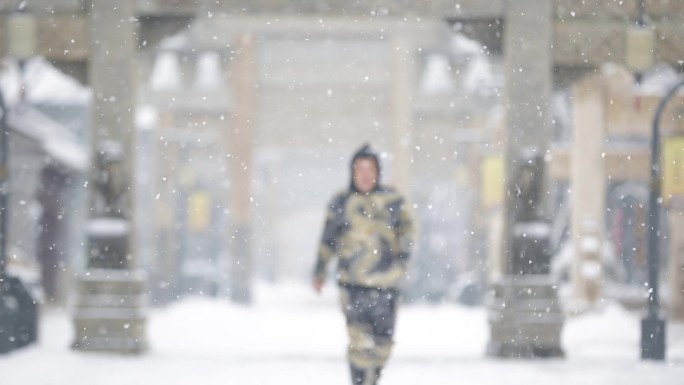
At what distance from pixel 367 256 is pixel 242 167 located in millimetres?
18207

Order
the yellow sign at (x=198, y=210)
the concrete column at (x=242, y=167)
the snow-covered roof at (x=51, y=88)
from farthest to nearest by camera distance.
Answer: the yellow sign at (x=198, y=210), the snow-covered roof at (x=51, y=88), the concrete column at (x=242, y=167)

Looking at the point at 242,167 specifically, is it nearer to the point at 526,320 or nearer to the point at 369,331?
the point at 526,320

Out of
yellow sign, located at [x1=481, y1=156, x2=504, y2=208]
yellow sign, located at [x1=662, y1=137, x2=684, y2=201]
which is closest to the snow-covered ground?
yellow sign, located at [x1=662, y1=137, x2=684, y2=201]

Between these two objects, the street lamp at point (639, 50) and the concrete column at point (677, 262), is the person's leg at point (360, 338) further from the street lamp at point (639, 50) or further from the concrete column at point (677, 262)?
the concrete column at point (677, 262)

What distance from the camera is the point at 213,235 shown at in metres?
33.0

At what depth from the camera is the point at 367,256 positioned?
324 inches

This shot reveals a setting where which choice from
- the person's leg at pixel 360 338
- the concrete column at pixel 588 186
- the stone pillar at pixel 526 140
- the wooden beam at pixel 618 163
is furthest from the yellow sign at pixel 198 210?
the person's leg at pixel 360 338

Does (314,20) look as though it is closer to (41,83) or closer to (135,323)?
(41,83)

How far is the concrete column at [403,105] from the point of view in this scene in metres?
25.3

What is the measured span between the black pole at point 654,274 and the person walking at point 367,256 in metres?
5.17

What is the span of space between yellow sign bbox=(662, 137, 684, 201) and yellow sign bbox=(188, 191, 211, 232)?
682 inches

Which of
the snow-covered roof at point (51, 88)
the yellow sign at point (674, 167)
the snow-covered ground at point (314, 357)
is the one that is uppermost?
the snow-covered roof at point (51, 88)

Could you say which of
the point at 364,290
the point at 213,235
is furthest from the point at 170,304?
the point at 364,290

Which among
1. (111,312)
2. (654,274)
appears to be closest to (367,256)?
(654,274)
